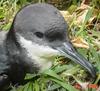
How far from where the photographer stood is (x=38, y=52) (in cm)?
354

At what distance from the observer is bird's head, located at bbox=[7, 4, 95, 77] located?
351 cm

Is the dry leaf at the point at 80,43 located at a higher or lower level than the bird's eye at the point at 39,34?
lower

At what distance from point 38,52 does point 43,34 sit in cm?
13

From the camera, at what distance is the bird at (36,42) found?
3.52 metres

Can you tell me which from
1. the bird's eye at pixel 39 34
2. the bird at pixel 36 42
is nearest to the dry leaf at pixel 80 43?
the bird at pixel 36 42

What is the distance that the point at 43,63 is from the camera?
3.66 meters

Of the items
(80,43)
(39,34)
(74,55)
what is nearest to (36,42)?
(39,34)

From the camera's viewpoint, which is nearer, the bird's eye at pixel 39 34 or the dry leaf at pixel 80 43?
the bird's eye at pixel 39 34

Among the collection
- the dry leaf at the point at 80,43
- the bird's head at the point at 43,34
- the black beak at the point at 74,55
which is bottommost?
the dry leaf at the point at 80,43

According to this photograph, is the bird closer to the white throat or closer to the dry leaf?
the white throat

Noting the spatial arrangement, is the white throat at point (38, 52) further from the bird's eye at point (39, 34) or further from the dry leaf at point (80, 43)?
the dry leaf at point (80, 43)

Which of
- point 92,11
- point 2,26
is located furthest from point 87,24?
point 2,26

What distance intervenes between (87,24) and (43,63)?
1.09 meters

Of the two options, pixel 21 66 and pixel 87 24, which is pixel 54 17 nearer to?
pixel 21 66
